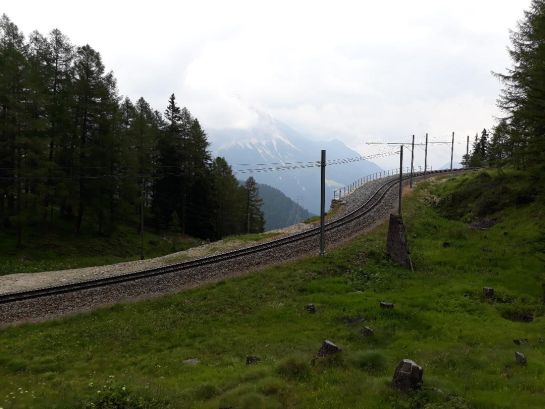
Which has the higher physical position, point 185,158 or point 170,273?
point 185,158

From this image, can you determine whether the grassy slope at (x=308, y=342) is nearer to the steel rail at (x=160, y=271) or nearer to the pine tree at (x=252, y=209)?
the steel rail at (x=160, y=271)

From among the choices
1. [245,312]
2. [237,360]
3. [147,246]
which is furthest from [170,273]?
[147,246]

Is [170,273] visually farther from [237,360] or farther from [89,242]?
[89,242]

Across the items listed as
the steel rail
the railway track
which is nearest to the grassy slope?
the railway track

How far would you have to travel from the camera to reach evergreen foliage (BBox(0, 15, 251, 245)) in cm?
3778

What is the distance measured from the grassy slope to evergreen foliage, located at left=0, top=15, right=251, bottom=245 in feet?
71.1

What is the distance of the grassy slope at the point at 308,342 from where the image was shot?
11250 mm

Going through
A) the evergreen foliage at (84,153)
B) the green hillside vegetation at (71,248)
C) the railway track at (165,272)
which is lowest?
the green hillside vegetation at (71,248)

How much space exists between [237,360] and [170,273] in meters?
12.2

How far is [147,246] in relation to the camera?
165ft

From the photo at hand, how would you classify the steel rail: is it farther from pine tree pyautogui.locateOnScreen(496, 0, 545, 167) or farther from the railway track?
pine tree pyautogui.locateOnScreen(496, 0, 545, 167)

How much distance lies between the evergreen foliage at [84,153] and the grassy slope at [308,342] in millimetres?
21684

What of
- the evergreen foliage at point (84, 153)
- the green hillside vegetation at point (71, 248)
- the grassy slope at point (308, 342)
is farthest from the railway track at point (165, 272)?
the evergreen foliage at point (84, 153)

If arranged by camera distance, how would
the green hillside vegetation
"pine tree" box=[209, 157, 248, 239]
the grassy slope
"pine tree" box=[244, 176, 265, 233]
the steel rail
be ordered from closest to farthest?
the grassy slope, the steel rail, the green hillside vegetation, "pine tree" box=[209, 157, 248, 239], "pine tree" box=[244, 176, 265, 233]
